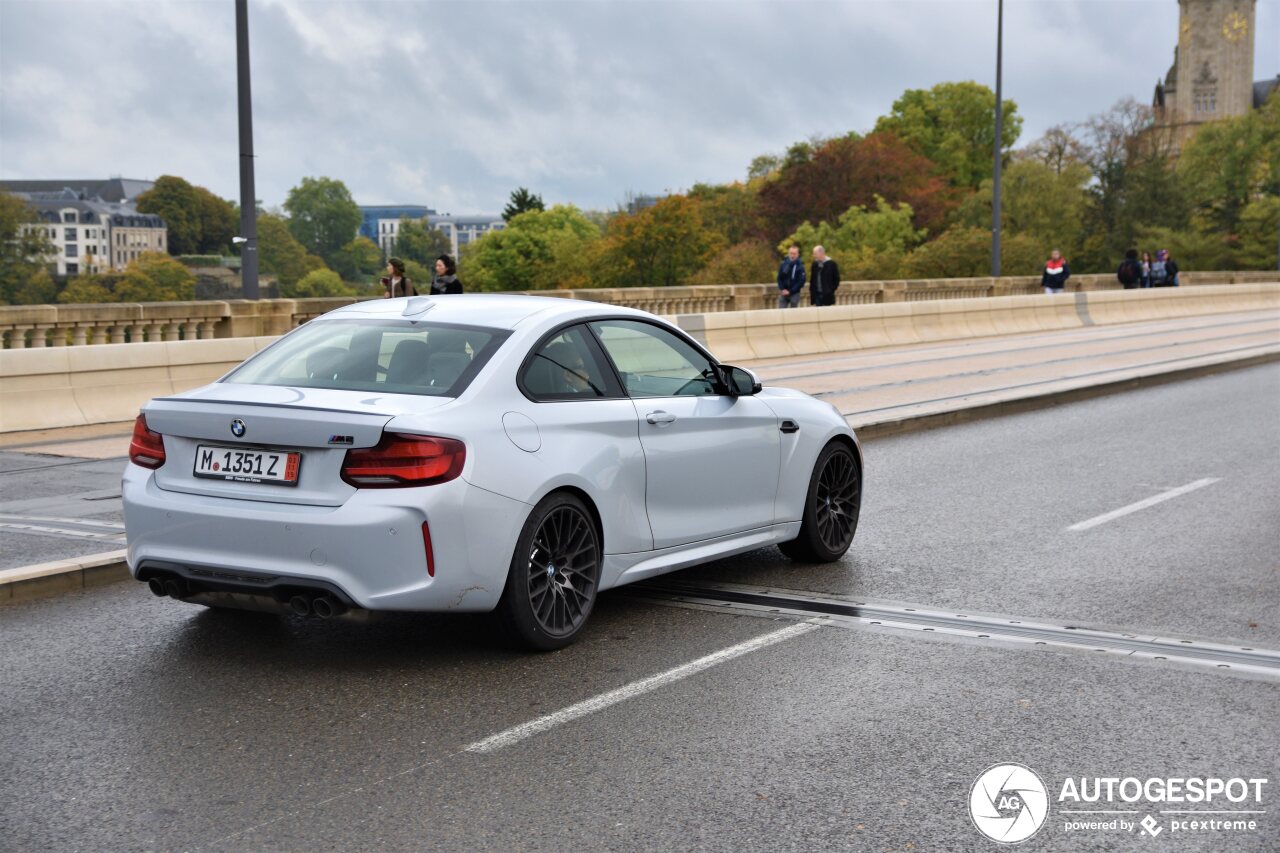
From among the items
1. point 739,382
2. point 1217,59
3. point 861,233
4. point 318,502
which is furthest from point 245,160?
point 1217,59

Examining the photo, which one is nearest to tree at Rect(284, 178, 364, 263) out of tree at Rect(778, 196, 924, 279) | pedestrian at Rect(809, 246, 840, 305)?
tree at Rect(778, 196, 924, 279)

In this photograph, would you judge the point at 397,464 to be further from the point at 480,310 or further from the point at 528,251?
the point at 528,251

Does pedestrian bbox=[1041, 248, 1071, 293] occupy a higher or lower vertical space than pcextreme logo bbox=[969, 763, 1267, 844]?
higher

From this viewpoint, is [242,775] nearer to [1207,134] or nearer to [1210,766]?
[1210,766]

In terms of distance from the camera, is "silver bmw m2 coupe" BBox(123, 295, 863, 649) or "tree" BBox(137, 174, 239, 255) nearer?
"silver bmw m2 coupe" BBox(123, 295, 863, 649)

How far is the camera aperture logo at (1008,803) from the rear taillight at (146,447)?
11.6ft

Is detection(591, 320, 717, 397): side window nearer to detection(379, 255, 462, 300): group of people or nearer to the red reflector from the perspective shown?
the red reflector

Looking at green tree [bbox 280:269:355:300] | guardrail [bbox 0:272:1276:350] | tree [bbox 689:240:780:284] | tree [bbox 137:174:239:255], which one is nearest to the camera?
guardrail [bbox 0:272:1276:350]

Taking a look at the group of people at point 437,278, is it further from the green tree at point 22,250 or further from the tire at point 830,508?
the green tree at point 22,250

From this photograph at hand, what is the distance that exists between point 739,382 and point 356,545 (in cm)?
249

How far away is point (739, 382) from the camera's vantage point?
751cm

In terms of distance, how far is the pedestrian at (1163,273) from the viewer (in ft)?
152

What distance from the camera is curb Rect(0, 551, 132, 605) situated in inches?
289

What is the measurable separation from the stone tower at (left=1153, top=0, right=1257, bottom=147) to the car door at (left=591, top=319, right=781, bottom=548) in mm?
170402
